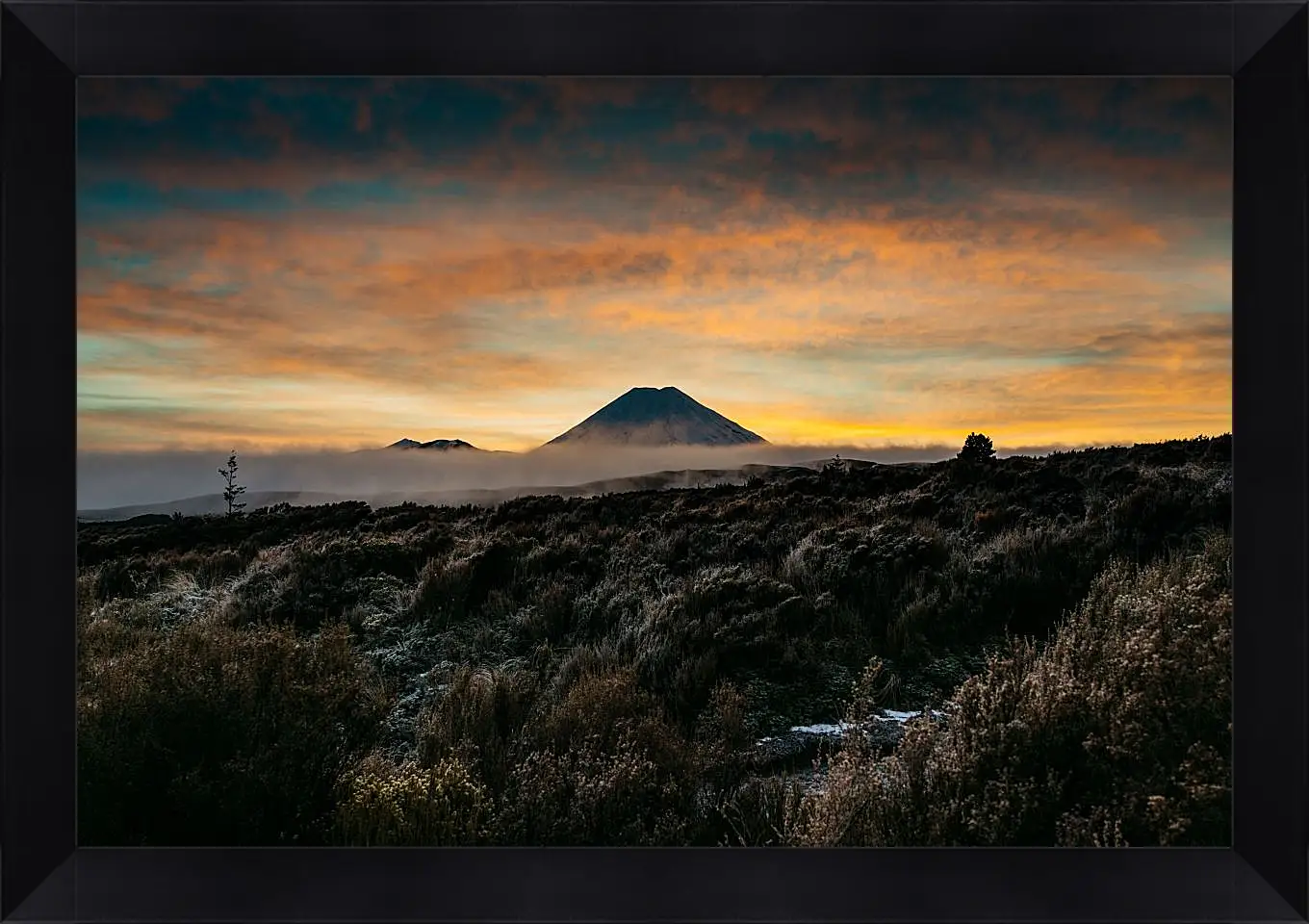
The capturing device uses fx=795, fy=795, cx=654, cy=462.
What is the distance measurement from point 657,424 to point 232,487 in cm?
184

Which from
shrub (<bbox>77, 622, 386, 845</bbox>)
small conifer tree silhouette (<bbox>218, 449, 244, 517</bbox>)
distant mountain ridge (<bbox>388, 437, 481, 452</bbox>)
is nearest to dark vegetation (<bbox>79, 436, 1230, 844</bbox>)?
shrub (<bbox>77, 622, 386, 845</bbox>)

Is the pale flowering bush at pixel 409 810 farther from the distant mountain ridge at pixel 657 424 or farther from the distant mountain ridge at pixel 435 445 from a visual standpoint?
the distant mountain ridge at pixel 657 424

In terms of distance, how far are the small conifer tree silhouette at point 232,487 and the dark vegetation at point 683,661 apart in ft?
0.69

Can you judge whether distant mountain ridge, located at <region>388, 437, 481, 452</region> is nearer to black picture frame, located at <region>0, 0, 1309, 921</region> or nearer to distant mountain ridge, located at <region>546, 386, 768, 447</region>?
distant mountain ridge, located at <region>546, 386, 768, 447</region>

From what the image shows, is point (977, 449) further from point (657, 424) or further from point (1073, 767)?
point (1073, 767)

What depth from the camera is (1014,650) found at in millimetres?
2686

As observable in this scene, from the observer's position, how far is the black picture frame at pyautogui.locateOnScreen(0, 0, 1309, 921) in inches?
69.4

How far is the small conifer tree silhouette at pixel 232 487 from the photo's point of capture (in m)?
3.34

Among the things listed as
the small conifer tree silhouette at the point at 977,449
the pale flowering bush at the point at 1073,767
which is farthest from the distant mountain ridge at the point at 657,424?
the pale flowering bush at the point at 1073,767

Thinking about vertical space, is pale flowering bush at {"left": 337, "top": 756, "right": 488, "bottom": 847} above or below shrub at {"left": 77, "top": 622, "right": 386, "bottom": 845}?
below

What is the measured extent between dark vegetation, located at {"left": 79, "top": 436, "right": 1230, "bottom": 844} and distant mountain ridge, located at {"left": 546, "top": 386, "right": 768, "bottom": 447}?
1.48 feet
